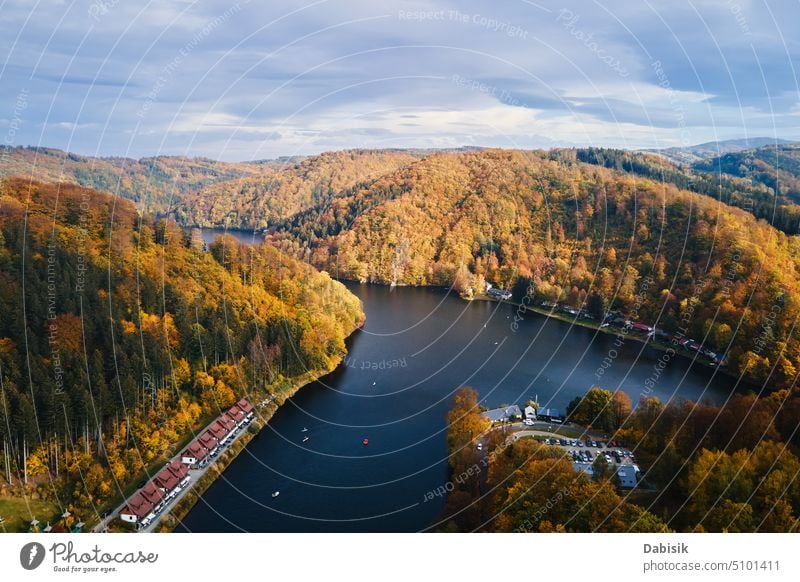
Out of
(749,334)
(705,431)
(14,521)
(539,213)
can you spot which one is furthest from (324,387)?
(539,213)

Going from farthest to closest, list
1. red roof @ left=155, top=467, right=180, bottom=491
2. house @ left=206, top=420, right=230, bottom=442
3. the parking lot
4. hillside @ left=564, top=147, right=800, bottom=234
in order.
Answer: hillside @ left=564, top=147, right=800, bottom=234 → house @ left=206, top=420, right=230, bottom=442 → the parking lot → red roof @ left=155, top=467, right=180, bottom=491

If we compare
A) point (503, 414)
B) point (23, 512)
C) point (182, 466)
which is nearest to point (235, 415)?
point (182, 466)

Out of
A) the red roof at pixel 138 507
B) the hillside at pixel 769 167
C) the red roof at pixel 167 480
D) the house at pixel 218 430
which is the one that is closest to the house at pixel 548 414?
the house at pixel 218 430

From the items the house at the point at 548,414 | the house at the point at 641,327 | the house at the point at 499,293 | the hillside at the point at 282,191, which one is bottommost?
the house at the point at 548,414

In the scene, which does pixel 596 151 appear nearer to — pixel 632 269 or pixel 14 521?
pixel 632 269
